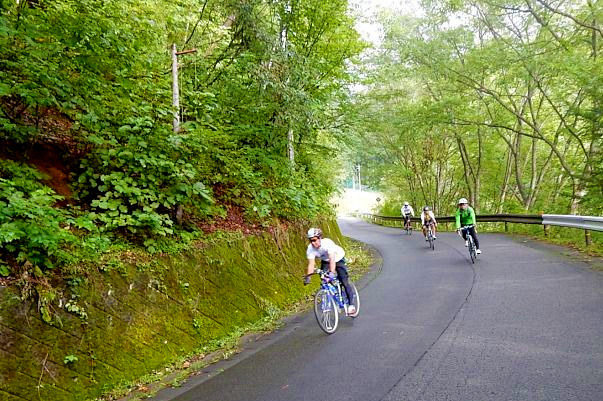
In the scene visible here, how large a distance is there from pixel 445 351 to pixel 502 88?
18.5 meters

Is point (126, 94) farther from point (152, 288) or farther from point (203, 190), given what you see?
point (152, 288)

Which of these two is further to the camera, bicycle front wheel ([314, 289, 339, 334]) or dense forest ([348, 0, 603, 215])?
dense forest ([348, 0, 603, 215])

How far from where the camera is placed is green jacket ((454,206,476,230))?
39.7 feet

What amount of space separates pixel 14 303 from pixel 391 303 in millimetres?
6197

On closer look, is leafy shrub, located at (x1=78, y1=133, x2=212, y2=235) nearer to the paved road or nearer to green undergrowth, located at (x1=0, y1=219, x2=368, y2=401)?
green undergrowth, located at (x1=0, y1=219, x2=368, y2=401)

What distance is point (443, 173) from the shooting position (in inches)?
1383

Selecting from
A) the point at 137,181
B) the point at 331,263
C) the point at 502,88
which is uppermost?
the point at 502,88

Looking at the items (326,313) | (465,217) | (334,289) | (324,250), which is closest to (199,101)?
(324,250)

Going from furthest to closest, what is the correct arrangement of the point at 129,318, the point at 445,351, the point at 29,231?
the point at 129,318 → the point at 445,351 → the point at 29,231

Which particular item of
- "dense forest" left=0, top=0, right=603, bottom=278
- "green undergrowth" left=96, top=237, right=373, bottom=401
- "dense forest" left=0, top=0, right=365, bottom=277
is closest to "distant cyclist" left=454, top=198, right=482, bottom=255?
"dense forest" left=0, top=0, right=603, bottom=278

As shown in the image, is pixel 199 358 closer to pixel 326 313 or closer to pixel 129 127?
pixel 326 313

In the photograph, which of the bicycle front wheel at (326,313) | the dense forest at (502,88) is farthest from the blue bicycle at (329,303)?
the dense forest at (502,88)

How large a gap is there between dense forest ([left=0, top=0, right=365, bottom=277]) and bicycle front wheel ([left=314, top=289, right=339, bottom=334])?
8.58 ft

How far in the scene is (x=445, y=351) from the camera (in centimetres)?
519
